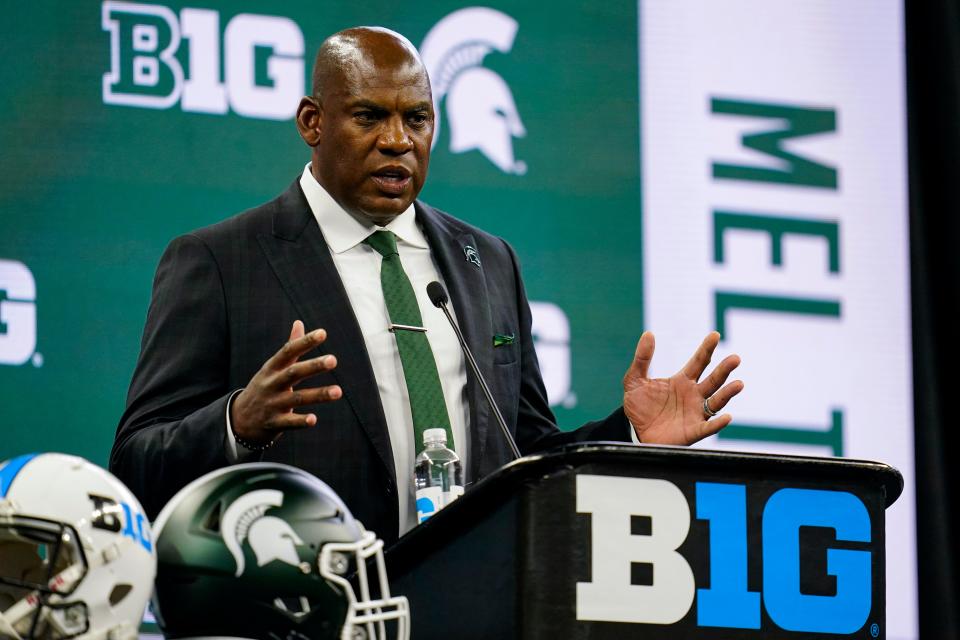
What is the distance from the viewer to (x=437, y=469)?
288 cm

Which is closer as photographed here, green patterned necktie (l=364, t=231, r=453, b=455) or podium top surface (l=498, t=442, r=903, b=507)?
podium top surface (l=498, t=442, r=903, b=507)

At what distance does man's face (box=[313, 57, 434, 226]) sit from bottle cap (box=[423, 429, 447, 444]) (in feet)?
1.71

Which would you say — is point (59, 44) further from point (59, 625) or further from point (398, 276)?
point (59, 625)

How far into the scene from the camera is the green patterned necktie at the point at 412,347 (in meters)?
2.98

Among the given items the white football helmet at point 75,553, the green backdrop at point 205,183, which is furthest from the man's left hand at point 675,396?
the green backdrop at point 205,183

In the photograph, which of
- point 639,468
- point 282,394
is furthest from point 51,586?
point 639,468

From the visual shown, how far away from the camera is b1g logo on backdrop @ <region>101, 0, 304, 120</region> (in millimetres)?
4137

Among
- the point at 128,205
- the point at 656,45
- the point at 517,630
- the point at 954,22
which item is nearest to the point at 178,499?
the point at 517,630

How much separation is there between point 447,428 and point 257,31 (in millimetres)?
1672

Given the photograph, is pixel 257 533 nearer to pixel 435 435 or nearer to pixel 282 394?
pixel 282 394

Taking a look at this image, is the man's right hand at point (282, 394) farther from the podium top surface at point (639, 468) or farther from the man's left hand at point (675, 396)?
the man's left hand at point (675, 396)

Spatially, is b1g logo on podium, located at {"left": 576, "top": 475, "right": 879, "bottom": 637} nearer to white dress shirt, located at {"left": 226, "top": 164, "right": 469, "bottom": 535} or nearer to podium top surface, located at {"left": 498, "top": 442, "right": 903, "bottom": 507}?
podium top surface, located at {"left": 498, "top": 442, "right": 903, "bottom": 507}

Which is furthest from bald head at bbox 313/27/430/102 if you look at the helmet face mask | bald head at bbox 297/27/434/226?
the helmet face mask

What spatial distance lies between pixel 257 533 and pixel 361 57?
1.44 metres
